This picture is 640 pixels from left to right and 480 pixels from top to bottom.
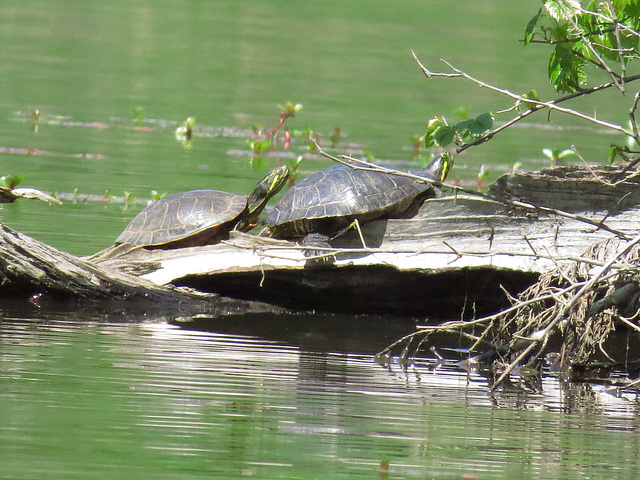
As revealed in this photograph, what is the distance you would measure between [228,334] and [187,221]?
1.30 metres

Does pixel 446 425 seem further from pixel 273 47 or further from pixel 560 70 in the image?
pixel 273 47

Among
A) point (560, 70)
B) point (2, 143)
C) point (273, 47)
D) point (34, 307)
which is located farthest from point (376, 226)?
point (273, 47)

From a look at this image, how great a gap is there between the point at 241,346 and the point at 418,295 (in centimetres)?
137

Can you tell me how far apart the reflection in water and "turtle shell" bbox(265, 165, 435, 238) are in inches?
44.8

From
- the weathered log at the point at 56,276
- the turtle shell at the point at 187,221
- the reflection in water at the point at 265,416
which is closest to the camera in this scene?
the reflection in water at the point at 265,416

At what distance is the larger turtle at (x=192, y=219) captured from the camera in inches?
273

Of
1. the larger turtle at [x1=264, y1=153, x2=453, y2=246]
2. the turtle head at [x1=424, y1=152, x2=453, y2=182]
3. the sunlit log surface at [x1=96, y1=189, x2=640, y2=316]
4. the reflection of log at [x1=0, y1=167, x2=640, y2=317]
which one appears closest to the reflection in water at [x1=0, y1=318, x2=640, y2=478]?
the reflection of log at [x1=0, y1=167, x2=640, y2=317]

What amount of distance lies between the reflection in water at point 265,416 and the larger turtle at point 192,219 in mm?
1306

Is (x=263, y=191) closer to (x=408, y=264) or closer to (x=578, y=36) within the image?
(x=408, y=264)

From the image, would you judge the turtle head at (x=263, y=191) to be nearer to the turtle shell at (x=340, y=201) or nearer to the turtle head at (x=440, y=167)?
the turtle shell at (x=340, y=201)

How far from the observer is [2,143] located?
1192 centimetres

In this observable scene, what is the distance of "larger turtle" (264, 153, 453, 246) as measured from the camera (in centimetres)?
653

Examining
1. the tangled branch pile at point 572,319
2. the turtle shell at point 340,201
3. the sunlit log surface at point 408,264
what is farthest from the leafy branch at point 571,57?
the turtle shell at point 340,201

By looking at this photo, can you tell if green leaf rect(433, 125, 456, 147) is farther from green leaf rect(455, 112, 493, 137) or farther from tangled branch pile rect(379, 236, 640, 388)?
tangled branch pile rect(379, 236, 640, 388)
